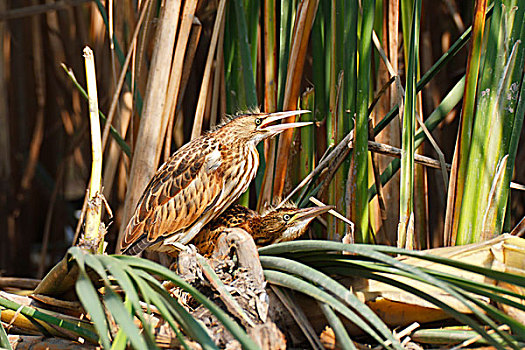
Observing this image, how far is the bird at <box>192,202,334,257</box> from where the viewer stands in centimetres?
163

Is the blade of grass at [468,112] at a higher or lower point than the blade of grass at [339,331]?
higher

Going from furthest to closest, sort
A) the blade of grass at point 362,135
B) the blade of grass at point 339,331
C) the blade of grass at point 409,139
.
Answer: the blade of grass at point 362,135 → the blade of grass at point 409,139 → the blade of grass at point 339,331

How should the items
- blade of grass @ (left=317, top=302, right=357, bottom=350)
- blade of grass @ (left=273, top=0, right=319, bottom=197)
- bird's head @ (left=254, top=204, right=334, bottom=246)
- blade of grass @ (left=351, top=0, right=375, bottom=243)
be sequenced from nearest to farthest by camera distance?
1. blade of grass @ (left=317, top=302, right=357, bottom=350)
2. blade of grass @ (left=351, top=0, right=375, bottom=243)
3. blade of grass @ (left=273, top=0, right=319, bottom=197)
4. bird's head @ (left=254, top=204, right=334, bottom=246)

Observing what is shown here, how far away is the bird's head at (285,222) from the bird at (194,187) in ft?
0.41

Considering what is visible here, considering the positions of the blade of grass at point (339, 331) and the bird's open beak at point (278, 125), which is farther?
the bird's open beak at point (278, 125)

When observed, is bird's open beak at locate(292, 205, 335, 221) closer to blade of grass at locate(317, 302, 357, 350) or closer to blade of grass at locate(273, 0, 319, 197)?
blade of grass at locate(273, 0, 319, 197)

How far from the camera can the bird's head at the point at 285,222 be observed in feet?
Answer: 5.29

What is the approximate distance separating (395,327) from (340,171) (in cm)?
43

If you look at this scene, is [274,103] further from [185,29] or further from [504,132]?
[504,132]

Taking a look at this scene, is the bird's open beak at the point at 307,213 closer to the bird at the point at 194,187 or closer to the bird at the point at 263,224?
the bird at the point at 263,224

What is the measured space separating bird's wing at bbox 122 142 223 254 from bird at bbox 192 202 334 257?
0.24 ft

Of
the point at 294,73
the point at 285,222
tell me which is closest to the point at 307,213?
the point at 285,222

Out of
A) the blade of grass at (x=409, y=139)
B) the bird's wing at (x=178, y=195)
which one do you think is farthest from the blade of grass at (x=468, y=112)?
the bird's wing at (x=178, y=195)

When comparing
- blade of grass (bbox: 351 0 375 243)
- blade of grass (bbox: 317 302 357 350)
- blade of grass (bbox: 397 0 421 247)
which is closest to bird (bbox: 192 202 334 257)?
blade of grass (bbox: 351 0 375 243)
